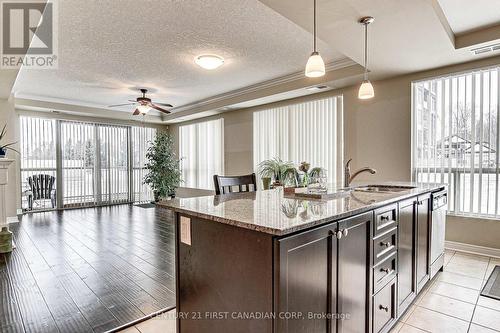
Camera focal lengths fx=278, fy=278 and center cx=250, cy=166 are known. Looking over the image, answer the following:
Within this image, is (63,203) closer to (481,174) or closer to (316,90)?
(316,90)

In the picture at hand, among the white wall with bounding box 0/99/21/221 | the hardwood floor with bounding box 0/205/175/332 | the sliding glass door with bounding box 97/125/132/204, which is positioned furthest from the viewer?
the sliding glass door with bounding box 97/125/132/204

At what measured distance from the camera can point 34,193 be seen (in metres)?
6.63

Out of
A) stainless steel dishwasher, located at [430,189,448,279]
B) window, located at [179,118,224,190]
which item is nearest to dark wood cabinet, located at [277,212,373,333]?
stainless steel dishwasher, located at [430,189,448,279]

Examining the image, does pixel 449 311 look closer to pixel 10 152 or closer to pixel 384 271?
pixel 384 271

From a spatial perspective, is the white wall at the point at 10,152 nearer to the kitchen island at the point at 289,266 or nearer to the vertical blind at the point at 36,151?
the vertical blind at the point at 36,151

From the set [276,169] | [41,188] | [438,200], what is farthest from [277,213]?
[41,188]

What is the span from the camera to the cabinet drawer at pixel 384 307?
1.74m

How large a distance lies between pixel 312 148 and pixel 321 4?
3254mm

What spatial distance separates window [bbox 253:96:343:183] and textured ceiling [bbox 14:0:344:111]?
0.97 m

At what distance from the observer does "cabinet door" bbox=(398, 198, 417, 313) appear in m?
2.04

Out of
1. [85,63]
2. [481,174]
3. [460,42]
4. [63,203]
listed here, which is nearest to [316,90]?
[460,42]

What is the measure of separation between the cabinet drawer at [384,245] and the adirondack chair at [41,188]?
7669 mm

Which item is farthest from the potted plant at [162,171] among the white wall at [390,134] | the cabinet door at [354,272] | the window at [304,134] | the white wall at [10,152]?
the cabinet door at [354,272]

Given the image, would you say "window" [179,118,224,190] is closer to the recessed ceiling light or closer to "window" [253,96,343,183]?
"window" [253,96,343,183]
